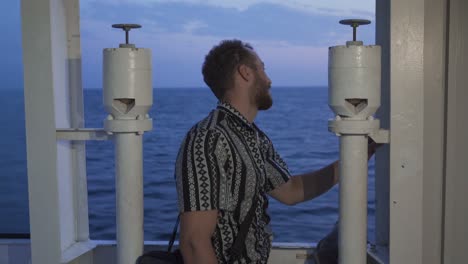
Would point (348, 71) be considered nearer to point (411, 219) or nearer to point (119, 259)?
point (411, 219)

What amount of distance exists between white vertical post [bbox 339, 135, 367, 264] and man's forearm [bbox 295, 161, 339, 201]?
1.06 feet

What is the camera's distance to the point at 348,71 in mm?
1662

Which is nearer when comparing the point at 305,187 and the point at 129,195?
the point at 129,195

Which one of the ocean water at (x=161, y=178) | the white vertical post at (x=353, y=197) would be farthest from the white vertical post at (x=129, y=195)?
the ocean water at (x=161, y=178)

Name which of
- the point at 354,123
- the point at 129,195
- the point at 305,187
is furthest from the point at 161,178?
the point at 354,123

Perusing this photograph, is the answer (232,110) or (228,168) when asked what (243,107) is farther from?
(228,168)

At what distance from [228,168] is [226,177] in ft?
0.09

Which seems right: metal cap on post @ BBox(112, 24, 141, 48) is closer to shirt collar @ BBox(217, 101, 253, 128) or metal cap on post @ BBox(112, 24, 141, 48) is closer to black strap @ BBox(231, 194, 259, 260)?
shirt collar @ BBox(217, 101, 253, 128)

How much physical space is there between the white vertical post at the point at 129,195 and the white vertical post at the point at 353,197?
1.94ft

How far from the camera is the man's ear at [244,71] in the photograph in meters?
1.88

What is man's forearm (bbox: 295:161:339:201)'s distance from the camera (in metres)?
2.08

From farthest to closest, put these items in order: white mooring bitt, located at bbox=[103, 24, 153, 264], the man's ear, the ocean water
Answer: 1. the ocean water
2. the man's ear
3. white mooring bitt, located at bbox=[103, 24, 153, 264]

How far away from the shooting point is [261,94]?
6.26 feet

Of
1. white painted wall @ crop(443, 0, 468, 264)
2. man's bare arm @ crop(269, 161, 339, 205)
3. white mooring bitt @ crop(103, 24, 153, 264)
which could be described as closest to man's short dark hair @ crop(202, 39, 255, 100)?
white mooring bitt @ crop(103, 24, 153, 264)
